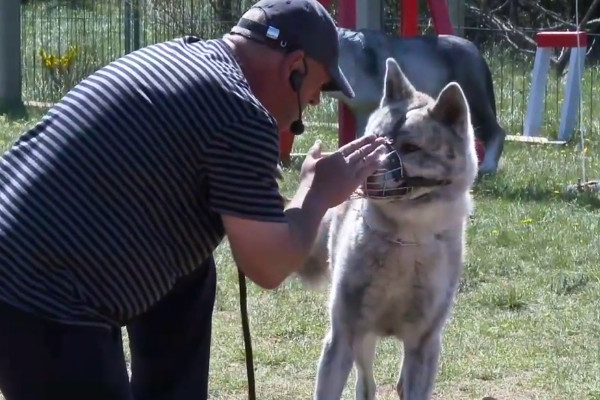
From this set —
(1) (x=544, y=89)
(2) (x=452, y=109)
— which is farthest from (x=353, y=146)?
(1) (x=544, y=89)

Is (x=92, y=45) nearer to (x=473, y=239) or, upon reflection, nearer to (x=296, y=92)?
(x=473, y=239)

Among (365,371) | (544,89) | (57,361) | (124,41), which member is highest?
(57,361)

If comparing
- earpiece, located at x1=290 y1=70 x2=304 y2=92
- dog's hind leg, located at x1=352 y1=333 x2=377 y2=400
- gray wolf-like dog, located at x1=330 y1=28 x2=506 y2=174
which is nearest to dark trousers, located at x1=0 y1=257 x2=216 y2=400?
earpiece, located at x1=290 y1=70 x2=304 y2=92

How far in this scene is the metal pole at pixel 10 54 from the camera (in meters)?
12.6

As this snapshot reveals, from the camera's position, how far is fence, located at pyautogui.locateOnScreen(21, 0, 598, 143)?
12945 mm

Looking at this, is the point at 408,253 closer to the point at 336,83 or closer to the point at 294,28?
the point at 336,83

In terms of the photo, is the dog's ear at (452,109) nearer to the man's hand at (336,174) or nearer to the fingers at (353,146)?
the fingers at (353,146)

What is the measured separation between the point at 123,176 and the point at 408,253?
6.25 ft

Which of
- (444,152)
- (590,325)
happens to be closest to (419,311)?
(444,152)

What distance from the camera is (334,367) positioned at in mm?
4426

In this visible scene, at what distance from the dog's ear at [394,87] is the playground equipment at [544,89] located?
22.5 ft

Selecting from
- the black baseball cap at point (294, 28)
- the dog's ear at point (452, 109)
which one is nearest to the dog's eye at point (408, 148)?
the dog's ear at point (452, 109)

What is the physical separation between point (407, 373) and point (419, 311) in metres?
0.23

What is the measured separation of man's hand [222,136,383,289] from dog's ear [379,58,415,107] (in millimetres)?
1445
